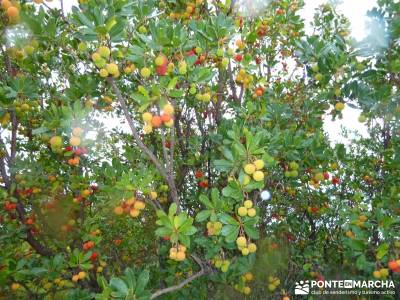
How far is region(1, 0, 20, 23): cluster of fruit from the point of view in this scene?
251cm

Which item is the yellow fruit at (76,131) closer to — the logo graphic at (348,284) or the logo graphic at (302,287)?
the logo graphic at (302,287)

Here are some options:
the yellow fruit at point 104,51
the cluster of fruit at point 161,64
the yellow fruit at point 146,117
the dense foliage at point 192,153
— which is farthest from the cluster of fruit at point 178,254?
the yellow fruit at point 104,51

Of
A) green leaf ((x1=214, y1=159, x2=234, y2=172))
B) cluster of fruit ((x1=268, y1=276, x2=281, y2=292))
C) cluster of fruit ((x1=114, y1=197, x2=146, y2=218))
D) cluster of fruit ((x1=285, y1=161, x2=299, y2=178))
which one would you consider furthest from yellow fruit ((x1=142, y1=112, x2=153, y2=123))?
cluster of fruit ((x1=268, y1=276, x2=281, y2=292))

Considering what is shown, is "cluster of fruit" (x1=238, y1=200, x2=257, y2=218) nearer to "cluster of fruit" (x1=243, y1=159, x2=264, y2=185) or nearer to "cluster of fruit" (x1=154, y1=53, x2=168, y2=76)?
"cluster of fruit" (x1=243, y1=159, x2=264, y2=185)

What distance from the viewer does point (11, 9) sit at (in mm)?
2506

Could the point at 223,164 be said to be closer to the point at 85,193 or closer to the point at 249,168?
the point at 249,168

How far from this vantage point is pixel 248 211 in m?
2.66

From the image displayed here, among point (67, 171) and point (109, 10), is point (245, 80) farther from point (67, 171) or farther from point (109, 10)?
point (67, 171)

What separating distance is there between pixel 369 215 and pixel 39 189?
11.9ft

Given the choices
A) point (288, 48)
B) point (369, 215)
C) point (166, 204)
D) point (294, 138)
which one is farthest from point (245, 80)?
point (288, 48)

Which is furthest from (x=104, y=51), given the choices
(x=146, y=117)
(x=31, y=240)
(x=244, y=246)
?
(x=31, y=240)

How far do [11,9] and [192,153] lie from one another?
2.78m

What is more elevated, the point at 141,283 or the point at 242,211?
the point at 242,211

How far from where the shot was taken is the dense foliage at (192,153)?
2605mm
